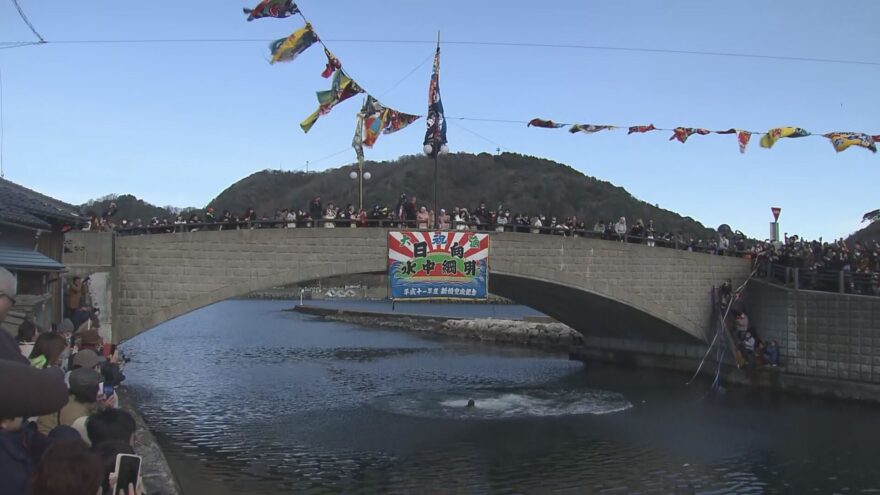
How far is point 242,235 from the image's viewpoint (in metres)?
21.6

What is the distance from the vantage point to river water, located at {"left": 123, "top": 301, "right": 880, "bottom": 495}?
14594 mm

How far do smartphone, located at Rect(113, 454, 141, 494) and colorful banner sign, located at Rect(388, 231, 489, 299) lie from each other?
18.4 meters

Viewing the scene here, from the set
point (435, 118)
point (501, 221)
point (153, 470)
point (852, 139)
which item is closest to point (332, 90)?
point (435, 118)

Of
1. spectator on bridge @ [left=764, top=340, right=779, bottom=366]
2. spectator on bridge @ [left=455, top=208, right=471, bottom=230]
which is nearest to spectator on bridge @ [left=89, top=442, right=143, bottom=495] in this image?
spectator on bridge @ [left=455, top=208, right=471, bottom=230]

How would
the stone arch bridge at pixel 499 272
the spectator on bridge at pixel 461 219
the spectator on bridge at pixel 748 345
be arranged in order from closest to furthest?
1. the stone arch bridge at pixel 499 272
2. the spectator on bridge at pixel 461 219
3. the spectator on bridge at pixel 748 345

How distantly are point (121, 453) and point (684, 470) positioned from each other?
13.4 meters

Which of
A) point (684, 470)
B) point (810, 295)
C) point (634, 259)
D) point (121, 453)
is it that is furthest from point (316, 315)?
point (121, 453)

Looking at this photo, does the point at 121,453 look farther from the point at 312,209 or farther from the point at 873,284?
the point at 873,284

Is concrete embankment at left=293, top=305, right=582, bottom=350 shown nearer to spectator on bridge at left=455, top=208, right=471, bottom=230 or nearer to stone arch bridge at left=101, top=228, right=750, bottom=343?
stone arch bridge at left=101, top=228, right=750, bottom=343

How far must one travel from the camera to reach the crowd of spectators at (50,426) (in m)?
3.28

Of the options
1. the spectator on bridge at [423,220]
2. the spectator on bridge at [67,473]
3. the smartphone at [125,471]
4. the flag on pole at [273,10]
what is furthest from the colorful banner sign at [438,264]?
the spectator on bridge at [67,473]

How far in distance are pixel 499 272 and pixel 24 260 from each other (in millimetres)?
14582

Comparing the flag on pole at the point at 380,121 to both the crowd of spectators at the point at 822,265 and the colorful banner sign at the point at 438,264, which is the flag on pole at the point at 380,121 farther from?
the crowd of spectators at the point at 822,265

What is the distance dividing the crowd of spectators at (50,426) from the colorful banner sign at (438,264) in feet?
56.0
